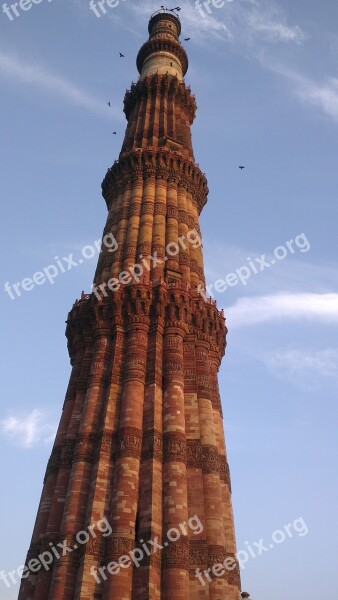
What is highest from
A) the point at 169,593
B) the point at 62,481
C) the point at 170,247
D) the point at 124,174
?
the point at 124,174

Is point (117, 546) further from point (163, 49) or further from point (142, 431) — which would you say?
point (163, 49)

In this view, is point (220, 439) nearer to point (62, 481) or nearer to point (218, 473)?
point (218, 473)

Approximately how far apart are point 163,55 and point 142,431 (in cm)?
3225

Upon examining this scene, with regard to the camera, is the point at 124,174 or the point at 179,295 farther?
the point at 124,174

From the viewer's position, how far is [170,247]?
28703 mm

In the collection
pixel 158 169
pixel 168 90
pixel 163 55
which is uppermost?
pixel 163 55

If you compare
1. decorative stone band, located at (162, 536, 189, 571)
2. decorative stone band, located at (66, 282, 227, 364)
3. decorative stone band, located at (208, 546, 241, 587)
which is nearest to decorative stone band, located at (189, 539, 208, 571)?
decorative stone band, located at (208, 546, 241, 587)

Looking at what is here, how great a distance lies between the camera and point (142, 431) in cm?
2098

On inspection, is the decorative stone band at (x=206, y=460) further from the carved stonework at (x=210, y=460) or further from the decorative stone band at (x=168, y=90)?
the decorative stone band at (x=168, y=90)

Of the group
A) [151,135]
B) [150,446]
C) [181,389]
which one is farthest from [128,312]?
[151,135]

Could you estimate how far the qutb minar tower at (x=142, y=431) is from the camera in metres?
17.9

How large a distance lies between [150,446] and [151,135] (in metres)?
21.6

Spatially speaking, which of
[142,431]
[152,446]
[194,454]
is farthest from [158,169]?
[152,446]

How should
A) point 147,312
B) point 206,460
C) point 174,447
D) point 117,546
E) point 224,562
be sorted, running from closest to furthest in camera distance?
point 117,546 < point 224,562 < point 174,447 < point 206,460 < point 147,312
